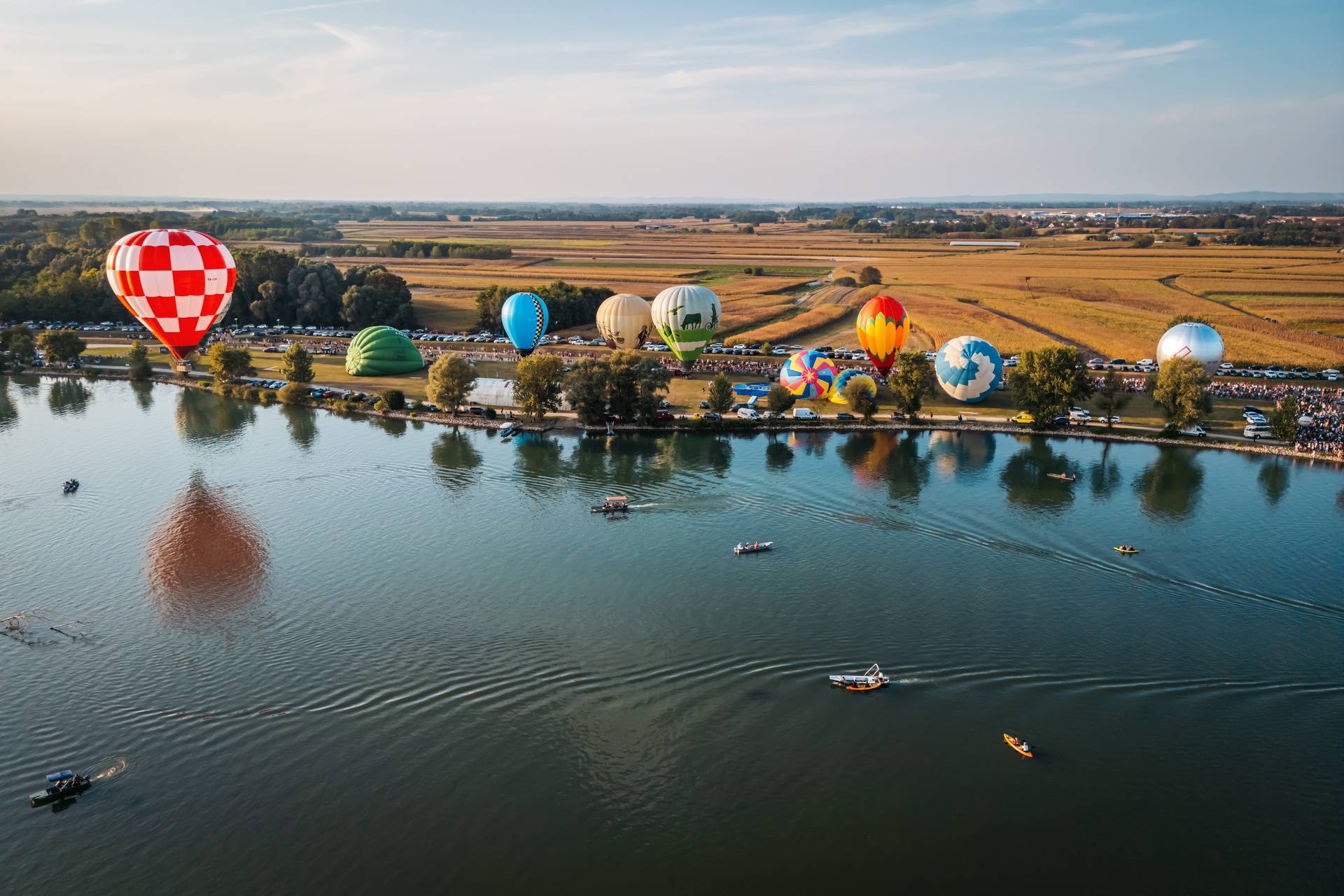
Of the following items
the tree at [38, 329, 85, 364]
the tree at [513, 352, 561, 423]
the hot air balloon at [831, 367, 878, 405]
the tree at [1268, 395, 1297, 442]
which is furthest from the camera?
the tree at [38, 329, 85, 364]

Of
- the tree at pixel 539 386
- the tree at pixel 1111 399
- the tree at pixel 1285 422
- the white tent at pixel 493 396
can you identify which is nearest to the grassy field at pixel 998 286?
the tree at pixel 1111 399

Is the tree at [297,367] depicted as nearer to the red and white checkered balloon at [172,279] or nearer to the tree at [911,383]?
the red and white checkered balloon at [172,279]

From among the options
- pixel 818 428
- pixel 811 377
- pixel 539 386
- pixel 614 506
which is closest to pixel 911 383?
pixel 818 428

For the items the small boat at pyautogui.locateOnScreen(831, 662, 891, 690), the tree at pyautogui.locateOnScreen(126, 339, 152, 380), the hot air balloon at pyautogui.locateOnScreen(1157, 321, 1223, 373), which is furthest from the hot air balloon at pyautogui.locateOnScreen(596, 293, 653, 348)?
the small boat at pyautogui.locateOnScreen(831, 662, 891, 690)

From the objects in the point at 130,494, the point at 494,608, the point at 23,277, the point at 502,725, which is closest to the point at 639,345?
the point at 130,494

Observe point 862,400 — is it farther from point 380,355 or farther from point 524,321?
point 380,355

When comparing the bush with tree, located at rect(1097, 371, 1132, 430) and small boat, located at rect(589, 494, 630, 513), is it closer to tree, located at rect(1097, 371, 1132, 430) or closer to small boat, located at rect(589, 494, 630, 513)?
small boat, located at rect(589, 494, 630, 513)
